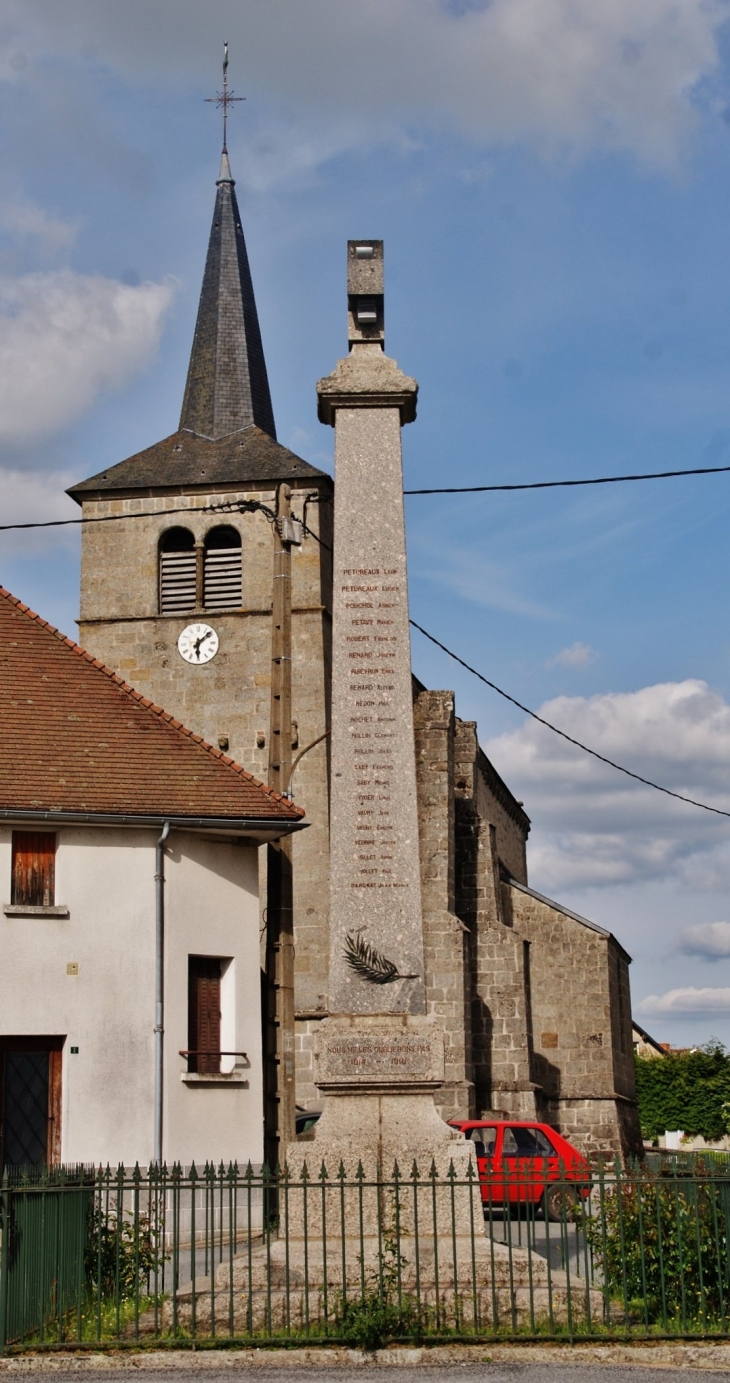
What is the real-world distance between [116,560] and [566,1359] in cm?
2192

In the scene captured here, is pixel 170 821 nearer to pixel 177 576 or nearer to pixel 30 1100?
pixel 30 1100

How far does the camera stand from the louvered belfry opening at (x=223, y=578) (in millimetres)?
28047

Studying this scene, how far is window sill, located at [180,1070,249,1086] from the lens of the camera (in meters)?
16.7

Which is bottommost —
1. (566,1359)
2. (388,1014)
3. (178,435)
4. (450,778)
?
(566,1359)

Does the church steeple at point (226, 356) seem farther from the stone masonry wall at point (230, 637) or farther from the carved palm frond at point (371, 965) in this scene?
the carved palm frond at point (371, 965)

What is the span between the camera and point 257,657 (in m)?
27.3

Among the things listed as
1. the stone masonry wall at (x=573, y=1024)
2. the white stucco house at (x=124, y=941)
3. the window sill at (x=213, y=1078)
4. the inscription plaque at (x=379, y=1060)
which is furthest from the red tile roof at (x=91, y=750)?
the stone masonry wall at (x=573, y=1024)

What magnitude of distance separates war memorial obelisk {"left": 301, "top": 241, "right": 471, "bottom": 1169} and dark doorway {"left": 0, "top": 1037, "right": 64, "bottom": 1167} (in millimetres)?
6802

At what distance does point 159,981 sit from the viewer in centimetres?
1658

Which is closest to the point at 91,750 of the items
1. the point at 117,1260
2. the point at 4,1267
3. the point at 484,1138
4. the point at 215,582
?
the point at 484,1138

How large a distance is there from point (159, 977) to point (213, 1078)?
1.28 meters

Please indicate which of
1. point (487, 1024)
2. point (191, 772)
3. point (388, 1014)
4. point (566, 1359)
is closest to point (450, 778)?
point (487, 1024)

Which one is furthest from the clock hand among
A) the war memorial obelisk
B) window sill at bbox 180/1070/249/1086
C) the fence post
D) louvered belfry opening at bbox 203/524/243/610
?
the fence post

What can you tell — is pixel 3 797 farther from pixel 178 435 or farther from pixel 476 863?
pixel 178 435
